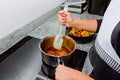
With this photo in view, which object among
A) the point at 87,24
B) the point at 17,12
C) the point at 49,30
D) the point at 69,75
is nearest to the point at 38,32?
the point at 49,30

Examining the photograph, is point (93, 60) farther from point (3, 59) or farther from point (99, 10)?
point (99, 10)

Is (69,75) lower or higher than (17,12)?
lower

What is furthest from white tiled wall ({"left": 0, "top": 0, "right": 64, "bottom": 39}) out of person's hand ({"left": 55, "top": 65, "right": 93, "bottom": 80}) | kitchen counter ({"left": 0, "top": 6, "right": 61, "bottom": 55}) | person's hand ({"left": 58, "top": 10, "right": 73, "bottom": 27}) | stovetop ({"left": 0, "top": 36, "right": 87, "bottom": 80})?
person's hand ({"left": 55, "top": 65, "right": 93, "bottom": 80})

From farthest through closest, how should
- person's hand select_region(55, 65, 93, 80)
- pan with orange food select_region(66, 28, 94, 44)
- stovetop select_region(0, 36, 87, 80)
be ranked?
1. pan with orange food select_region(66, 28, 94, 44)
2. stovetop select_region(0, 36, 87, 80)
3. person's hand select_region(55, 65, 93, 80)

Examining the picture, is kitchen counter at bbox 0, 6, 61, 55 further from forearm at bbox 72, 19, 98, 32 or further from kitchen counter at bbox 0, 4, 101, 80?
forearm at bbox 72, 19, 98, 32

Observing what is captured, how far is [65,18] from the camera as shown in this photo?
0.84 meters

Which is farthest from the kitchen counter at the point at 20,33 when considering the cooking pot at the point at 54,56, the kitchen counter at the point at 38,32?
the cooking pot at the point at 54,56

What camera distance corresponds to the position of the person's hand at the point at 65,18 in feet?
2.72

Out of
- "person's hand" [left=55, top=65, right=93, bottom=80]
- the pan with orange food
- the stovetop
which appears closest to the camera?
"person's hand" [left=55, top=65, right=93, bottom=80]

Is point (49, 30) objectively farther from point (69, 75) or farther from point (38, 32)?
point (69, 75)

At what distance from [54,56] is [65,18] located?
0.25 metres

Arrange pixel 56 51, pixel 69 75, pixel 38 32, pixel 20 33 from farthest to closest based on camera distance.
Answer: pixel 38 32, pixel 20 33, pixel 56 51, pixel 69 75

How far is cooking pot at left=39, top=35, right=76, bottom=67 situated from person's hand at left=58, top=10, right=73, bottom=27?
0.28 ft

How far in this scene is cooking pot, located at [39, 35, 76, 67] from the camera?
684 millimetres
